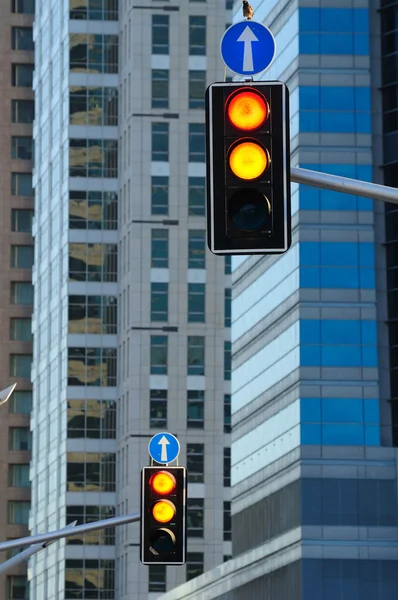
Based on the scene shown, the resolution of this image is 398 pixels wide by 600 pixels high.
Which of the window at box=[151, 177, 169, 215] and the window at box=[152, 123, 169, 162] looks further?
the window at box=[152, 123, 169, 162]

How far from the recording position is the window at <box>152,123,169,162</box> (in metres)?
132

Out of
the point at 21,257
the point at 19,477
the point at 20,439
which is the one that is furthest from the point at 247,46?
the point at 21,257

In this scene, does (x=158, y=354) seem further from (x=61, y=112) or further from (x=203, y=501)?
(x=61, y=112)

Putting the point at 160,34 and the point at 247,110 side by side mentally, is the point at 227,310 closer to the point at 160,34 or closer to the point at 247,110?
the point at 160,34

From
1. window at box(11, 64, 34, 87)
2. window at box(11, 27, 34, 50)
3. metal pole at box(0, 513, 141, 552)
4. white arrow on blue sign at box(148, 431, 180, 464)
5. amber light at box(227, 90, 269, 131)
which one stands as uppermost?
window at box(11, 27, 34, 50)

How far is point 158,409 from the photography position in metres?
129

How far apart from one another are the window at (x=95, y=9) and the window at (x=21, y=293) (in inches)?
1004

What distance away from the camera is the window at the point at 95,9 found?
13925cm

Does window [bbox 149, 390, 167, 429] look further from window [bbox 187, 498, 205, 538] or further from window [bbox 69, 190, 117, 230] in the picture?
window [bbox 69, 190, 117, 230]

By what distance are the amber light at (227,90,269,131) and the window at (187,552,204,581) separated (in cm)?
11537

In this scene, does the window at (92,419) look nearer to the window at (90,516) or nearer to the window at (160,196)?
the window at (90,516)

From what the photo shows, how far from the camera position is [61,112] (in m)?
140

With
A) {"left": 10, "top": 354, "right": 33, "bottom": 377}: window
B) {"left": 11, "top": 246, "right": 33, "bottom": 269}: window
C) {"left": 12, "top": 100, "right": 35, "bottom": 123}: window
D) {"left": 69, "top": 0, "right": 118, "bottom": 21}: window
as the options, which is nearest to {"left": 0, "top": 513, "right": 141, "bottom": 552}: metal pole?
{"left": 69, "top": 0, "right": 118, "bottom": 21}: window

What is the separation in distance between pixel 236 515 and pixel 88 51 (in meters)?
49.0
